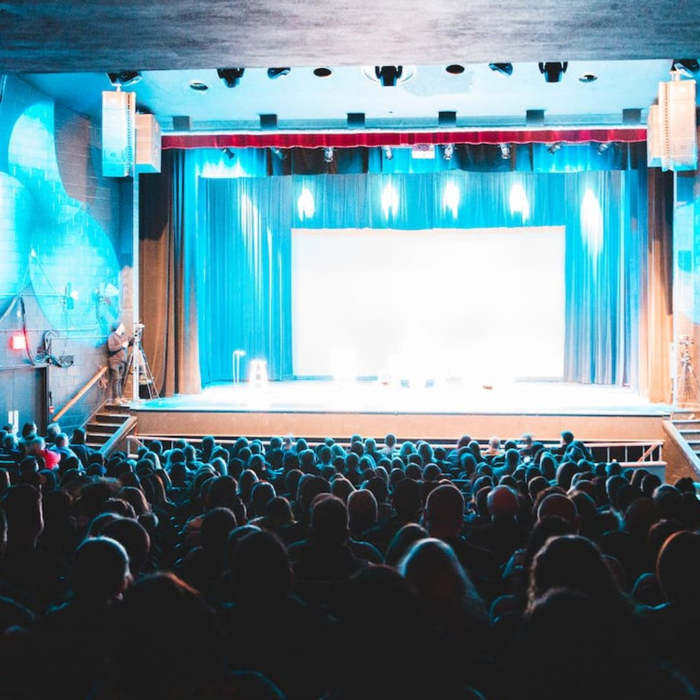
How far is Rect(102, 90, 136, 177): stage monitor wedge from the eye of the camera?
11.9 meters

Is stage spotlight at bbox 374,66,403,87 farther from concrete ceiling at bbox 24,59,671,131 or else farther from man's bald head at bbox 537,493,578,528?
man's bald head at bbox 537,493,578,528

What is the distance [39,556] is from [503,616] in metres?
2.14

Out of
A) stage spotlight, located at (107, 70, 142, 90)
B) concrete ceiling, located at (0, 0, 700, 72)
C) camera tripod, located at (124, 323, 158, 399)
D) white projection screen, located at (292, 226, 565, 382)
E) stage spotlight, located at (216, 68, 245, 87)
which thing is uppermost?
stage spotlight, located at (107, 70, 142, 90)

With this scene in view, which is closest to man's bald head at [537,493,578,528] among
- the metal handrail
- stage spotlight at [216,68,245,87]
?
stage spotlight at [216,68,245,87]

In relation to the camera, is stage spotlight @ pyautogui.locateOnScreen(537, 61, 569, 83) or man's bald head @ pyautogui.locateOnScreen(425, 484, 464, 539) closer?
man's bald head @ pyautogui.locateOnScreen(425, 484, 464, 539)

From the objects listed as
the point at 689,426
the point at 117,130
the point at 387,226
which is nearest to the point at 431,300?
the point at 387,226

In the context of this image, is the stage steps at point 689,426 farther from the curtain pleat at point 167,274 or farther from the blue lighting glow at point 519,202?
the curtain pleat at point 167,274

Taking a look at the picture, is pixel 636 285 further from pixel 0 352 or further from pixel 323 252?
pixel 0 352

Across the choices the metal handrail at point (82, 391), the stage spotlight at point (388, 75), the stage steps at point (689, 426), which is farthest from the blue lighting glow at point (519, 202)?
the metal handrail at point (82, 391)

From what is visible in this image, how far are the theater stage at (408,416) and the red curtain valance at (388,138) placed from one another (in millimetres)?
4732

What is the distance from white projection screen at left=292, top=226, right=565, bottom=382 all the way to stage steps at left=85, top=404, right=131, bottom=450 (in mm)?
5407

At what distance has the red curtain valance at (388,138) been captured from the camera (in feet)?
47.2

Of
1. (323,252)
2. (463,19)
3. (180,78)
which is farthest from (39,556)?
(323,252)

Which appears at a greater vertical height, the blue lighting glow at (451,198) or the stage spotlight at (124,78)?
the stage spotlight at (124,78)
